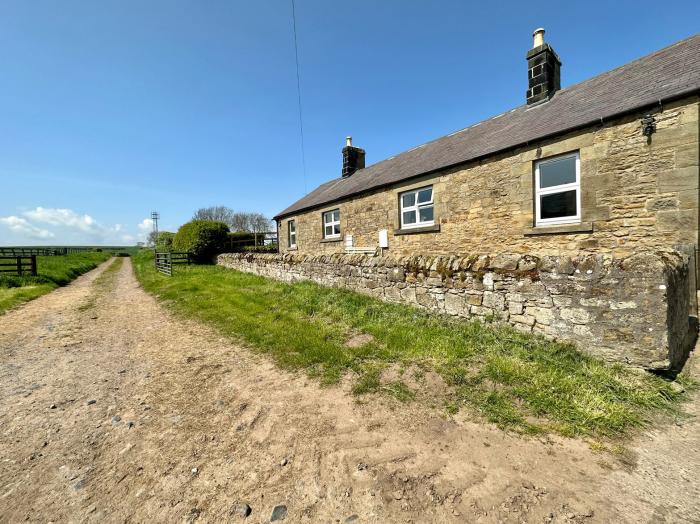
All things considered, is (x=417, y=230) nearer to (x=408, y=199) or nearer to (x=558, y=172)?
(x=408, y=199)

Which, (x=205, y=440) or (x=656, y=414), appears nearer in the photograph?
(x=205, y=440)

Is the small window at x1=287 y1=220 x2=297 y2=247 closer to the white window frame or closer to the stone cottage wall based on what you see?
the stone cottage wall

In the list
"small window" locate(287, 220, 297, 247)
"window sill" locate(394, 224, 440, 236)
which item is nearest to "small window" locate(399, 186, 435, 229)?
"window sill" locate(394, 224, 440, 236)

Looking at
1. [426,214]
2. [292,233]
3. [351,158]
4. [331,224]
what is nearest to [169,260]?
[292,233]

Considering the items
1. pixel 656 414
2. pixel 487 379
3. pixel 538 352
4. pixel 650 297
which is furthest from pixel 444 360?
pixel 650 297

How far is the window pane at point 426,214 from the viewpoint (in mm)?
10945

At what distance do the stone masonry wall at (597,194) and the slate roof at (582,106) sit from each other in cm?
27

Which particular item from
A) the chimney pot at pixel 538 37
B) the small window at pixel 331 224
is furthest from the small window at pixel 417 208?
the chimney pot at pixel 538 37

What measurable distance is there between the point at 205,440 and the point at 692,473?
Answer: 13.8 feet

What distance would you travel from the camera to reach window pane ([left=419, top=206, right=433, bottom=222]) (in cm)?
1095

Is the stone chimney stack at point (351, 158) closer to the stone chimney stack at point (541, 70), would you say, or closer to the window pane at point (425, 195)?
the window pane at point (425, 195)

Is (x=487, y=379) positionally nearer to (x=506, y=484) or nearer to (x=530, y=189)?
(x=506, y=484)

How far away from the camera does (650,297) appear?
3.74 m

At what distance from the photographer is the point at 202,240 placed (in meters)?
23.6
